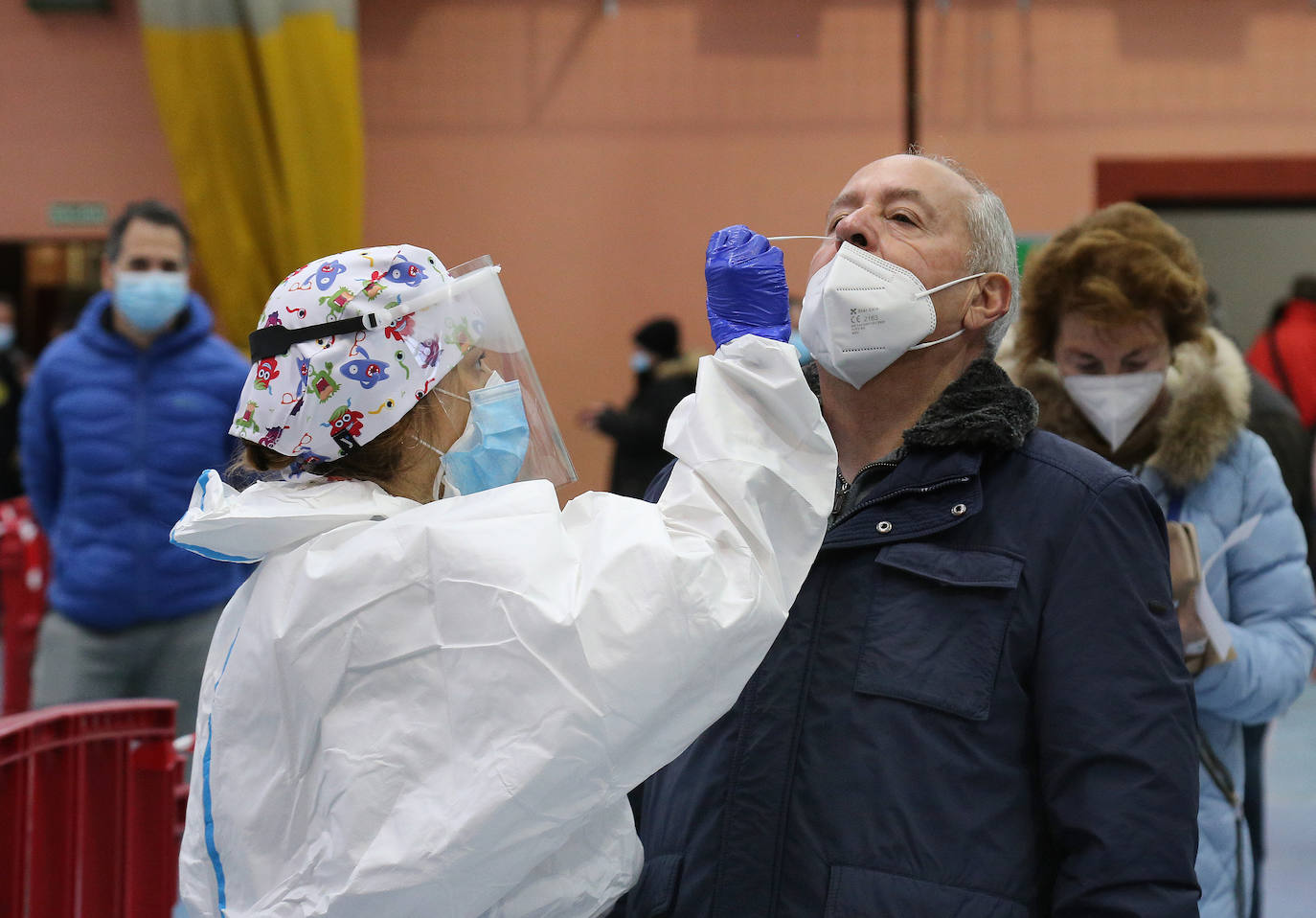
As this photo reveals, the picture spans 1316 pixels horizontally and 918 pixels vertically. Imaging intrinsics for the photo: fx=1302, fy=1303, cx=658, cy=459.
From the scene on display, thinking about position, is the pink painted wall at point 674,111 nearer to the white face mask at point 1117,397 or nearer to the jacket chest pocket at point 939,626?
the white face mask at point 1117,397

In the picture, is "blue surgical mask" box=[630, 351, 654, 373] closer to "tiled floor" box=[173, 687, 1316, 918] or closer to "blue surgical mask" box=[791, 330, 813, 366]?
"blue surgical mask" box=[791, 330, 813, 366]

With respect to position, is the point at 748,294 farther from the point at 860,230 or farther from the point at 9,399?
the point at 9,399

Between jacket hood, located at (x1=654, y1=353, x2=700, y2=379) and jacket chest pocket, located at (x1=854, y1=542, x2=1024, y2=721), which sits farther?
jacket hood, located at (x1=654, y1=353, x2=700, y2=379)

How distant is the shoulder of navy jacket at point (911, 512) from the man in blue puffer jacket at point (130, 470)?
2.30 metres

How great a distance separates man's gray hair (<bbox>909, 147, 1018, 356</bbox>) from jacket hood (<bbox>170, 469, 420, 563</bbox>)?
854mm

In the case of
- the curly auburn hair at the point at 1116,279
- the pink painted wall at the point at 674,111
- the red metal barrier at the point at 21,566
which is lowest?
the red metal barrier at the point at 21,566

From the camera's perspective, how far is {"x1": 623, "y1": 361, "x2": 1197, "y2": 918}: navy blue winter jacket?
141cm

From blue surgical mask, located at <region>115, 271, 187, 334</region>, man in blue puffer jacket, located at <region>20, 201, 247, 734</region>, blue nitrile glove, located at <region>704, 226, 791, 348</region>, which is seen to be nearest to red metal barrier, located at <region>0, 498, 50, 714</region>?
man in blue puffer jacket, located at <region>20, 201, 247, 734</region>

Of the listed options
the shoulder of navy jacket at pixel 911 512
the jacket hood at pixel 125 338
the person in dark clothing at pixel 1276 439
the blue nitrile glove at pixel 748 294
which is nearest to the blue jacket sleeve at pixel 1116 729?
the shoulder of navy jacket at pixel 911 512

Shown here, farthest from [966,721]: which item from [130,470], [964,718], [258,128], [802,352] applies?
[258,128]

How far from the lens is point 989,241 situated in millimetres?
1806

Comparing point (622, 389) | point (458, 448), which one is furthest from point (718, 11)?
point (458, 448)

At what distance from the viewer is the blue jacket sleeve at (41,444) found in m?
3.53

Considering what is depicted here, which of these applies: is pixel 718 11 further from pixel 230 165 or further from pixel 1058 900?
pixel 1058 900
